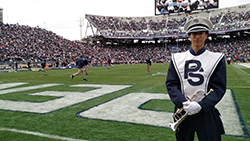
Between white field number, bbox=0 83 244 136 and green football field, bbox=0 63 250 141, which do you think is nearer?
green football field, bbox=0 63 250 141

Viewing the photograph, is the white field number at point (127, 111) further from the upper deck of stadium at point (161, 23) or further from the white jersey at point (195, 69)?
the upper deck of stadium at point (161, 23)

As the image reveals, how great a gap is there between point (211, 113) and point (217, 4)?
53568mm

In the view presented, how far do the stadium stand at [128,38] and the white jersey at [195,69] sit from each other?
33.6 m

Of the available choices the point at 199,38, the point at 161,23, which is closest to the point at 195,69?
the point at 199,38

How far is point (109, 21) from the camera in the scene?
2450 inches

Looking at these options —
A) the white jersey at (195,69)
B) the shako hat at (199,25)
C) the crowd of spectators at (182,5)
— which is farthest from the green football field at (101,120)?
the crowd of spectators at (182,5)

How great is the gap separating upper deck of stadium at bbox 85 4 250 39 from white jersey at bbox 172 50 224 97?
5338 centimetres

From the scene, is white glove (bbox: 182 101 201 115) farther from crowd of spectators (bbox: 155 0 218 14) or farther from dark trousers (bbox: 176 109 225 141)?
crowd of spectators (bbox: 155 0 218 14)

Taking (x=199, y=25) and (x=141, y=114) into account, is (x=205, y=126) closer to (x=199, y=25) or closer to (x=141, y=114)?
(x=199, y=25)

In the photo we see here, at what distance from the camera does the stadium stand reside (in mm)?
35531

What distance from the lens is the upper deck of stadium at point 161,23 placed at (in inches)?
1983

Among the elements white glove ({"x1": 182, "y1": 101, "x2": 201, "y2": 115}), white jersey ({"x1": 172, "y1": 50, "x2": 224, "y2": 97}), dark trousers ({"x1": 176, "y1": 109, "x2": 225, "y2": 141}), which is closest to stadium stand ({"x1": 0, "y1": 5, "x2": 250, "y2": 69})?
white jersey ({"x1": 172, "y1": 50, "x2": 224, "y2": 97})

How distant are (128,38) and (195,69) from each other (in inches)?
2235

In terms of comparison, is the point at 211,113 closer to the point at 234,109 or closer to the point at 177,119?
the point at 177,119
